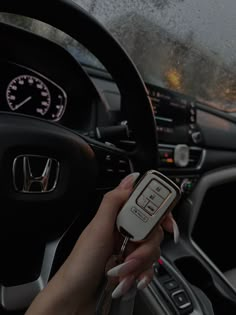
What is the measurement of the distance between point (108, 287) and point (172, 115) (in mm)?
689

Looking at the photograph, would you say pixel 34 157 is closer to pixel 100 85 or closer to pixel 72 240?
pixel 72 240

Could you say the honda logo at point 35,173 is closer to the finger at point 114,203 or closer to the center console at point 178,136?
the finger at point 114,203

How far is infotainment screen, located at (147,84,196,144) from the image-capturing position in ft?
3.59

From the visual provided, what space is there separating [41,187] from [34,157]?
1.9 inches

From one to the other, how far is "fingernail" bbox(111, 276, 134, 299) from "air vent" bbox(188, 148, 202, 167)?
2.22 feet

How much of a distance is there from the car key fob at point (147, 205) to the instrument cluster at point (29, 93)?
43 centimetres

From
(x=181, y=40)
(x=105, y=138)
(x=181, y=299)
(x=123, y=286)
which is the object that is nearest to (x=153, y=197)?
(x=123, y=286)

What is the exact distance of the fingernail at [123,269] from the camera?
0.50 m

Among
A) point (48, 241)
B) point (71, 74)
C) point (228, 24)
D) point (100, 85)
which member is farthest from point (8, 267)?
point (228, 24)

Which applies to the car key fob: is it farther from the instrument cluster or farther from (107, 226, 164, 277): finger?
the instrument cluster

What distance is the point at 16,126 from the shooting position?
611mm

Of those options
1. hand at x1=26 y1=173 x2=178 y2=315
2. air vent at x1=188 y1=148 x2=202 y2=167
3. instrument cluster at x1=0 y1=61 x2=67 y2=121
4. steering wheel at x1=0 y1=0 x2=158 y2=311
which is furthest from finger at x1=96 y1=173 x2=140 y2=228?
air vent at x1=188 y1=148 x2=202 y2=167

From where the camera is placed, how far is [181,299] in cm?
87

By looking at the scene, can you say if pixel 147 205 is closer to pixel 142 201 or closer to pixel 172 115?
pixel 142 201
